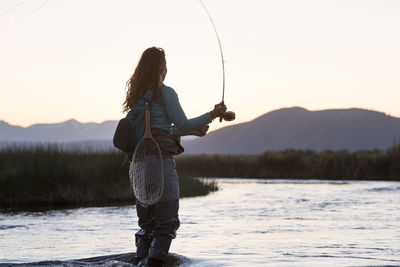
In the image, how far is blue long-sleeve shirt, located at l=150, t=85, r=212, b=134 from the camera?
19.4ft

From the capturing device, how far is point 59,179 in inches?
668

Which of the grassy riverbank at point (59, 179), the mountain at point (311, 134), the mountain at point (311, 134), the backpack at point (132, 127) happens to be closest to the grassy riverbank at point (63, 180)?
the grassy riverbank at point (59, 179)

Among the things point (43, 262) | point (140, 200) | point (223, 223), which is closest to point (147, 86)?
point (140, 200)

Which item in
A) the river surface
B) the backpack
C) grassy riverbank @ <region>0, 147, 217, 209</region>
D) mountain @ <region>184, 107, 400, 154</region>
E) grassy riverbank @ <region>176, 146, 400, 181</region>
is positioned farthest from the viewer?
mountain @ <region>184, 107, 400, 154</region>

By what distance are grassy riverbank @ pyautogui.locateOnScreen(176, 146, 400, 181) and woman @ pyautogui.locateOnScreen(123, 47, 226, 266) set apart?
2541 cm

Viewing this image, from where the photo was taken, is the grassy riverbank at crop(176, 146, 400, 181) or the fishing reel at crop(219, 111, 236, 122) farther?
the grassy riverbank at crop(176, 146, 400, 181)

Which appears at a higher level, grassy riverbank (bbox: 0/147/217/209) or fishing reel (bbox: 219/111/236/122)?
fishing reel (bbox: 219/111/236/122)

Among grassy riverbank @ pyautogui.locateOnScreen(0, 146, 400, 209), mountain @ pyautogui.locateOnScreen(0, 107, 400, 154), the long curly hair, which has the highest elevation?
mountain @ pyautogui.locateOnScreen(0, 107, 400, 154)

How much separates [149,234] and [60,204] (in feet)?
35.2

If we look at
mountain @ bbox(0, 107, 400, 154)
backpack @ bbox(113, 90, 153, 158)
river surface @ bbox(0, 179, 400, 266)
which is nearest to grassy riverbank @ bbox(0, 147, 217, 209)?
river surface @ bbox(0, 179, 400, 266)

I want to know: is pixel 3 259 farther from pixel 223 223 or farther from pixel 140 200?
pixel 223 223

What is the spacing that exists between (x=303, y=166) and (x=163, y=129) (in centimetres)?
2834

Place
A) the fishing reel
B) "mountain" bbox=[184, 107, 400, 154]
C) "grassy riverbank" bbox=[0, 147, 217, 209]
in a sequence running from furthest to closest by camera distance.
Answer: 1. "mountain" bbox=[184, 107, 400, 154]
2. "grassy riverbank" bbox=[0, 147, 217, 209]
3. the fishing reel

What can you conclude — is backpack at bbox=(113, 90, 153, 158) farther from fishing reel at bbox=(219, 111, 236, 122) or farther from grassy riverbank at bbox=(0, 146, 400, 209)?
grassy riverbank at bbox=(0, 146, 400, 209)
